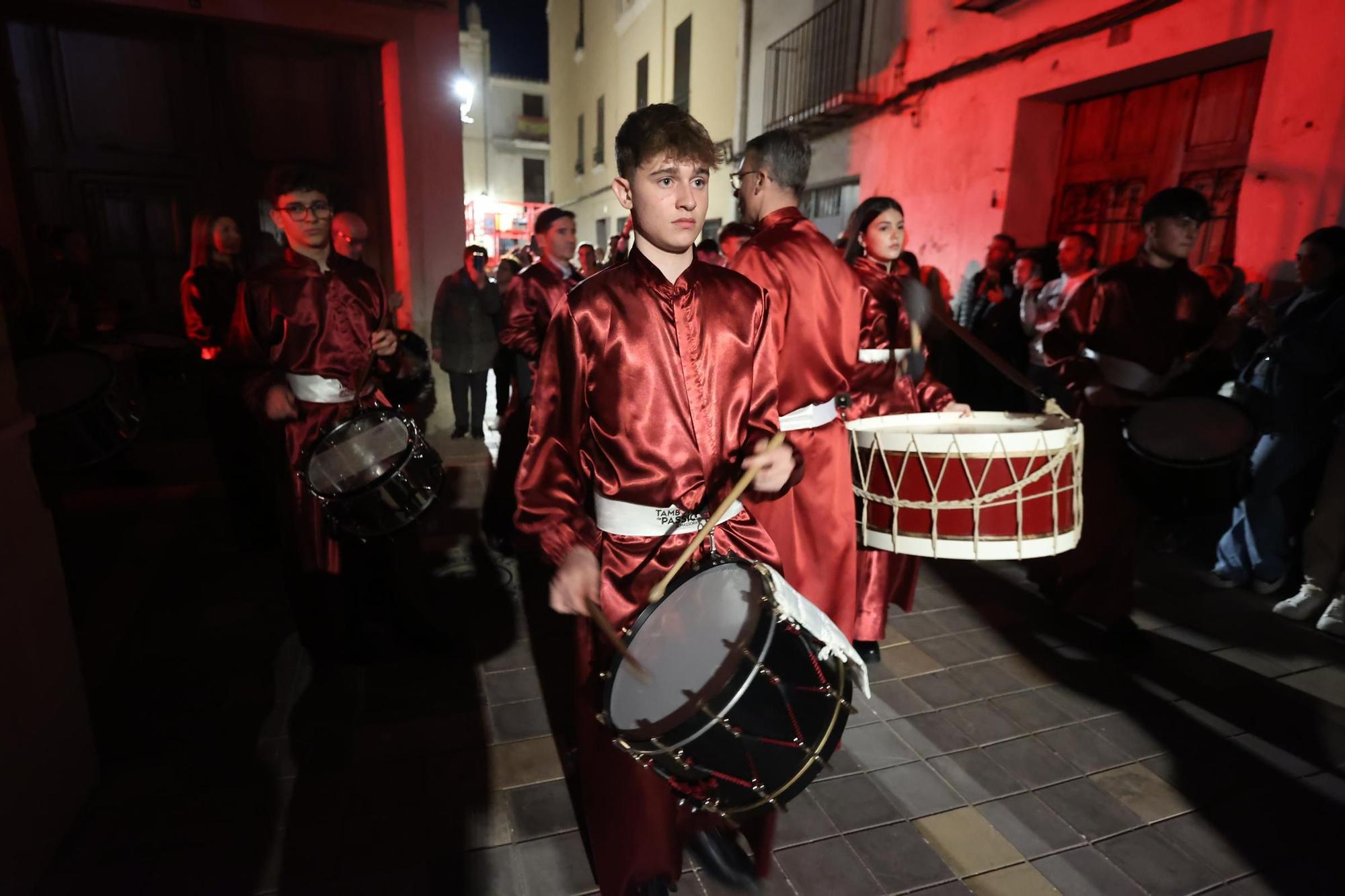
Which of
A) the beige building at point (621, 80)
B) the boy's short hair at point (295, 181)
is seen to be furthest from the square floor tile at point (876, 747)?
the beige building at point (621, 80)

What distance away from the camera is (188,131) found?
19.8 feet

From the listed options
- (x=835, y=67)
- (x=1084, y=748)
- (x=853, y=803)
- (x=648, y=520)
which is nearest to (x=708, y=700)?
(x=648, y=520)

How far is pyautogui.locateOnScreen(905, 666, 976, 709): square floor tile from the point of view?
126 inches

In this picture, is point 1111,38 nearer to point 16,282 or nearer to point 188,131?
point 188,131

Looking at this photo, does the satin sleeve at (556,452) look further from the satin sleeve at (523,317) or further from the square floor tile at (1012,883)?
the satin sleeve at (523,317)

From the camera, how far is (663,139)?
173 cm

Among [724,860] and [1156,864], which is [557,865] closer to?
[724,860]

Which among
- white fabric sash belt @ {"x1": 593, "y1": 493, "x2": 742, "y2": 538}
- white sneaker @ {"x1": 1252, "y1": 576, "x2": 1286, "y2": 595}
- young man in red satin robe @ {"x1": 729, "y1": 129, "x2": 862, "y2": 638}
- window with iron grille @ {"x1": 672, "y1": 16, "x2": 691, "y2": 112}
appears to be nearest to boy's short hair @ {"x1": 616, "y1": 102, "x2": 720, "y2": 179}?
white fabric sash belt @ {"x1": 593, "y1": 493, "x2": 742, "y2": 538}

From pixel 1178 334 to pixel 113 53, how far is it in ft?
24.8

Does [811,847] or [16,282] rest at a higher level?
[16,282]

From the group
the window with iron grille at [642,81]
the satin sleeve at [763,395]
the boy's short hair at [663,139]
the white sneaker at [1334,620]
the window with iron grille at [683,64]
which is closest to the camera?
the boy's short hair at [663,139]

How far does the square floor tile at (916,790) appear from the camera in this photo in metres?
2.55

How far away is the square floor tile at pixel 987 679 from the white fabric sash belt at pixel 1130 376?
1503 millimetres

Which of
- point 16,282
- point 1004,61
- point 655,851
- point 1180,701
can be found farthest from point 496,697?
point 1004,61
